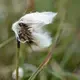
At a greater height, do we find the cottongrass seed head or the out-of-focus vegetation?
the cottongrass seed head

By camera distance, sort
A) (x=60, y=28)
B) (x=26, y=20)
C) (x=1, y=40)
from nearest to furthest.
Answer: (x=26, y=20)
(x=60, y=28)
(x=1, y=40)

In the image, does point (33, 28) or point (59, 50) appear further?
point (59, 50)

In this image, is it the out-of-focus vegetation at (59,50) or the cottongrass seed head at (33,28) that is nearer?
the cottongrass seed head at (33,28)

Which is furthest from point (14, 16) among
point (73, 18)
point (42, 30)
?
point (42, 30)

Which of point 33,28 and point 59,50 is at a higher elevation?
point 33,28

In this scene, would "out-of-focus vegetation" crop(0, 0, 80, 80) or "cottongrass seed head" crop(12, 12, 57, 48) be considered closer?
"cottongrass seed head" crop(12, 12, 57, 48)

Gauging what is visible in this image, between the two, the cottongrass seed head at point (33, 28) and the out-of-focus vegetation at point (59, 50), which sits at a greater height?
the cottongrass seed head at point (33, 28)

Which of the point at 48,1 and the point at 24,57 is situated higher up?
the point at 48,1

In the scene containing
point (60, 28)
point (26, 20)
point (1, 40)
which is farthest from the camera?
point (1, 40)

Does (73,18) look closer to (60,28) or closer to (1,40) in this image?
(60,28)

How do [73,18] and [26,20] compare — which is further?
[73,18]
